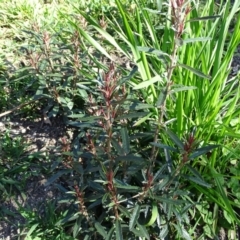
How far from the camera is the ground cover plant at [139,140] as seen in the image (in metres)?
1.92

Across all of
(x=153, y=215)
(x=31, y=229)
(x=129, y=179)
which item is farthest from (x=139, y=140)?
(x=31, y=229)

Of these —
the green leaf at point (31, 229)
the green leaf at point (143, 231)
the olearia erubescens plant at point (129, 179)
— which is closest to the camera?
the olearia erubescens plant at point (129, 179)

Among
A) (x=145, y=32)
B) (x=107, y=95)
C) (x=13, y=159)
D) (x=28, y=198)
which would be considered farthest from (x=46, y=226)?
(x=145, y=32)

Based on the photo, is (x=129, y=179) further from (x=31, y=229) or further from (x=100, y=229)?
(x=31, y=229)

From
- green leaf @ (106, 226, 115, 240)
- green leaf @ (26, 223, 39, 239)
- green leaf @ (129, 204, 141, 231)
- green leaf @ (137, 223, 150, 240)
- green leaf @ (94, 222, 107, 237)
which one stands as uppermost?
green leaf @ (129, 204, 141, 231)

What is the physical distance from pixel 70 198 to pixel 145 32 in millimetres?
1746

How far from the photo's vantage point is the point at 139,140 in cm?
245

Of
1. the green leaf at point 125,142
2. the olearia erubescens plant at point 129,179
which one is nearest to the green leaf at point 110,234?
the olearia erubescens plant at point 129,179

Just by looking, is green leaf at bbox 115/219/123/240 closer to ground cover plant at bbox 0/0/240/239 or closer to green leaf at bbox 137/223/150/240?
ground cover plant at bbox 0/0/240/239

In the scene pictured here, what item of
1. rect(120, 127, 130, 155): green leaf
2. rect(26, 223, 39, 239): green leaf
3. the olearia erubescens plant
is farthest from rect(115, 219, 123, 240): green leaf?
rect(26, 223, 39, 239): green leaf

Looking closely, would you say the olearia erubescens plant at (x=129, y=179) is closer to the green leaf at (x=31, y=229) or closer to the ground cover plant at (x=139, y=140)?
the ground cover plant at (x=139, y=140)

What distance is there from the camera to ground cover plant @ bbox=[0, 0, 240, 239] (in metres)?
1.92

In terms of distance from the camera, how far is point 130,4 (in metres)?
3.65

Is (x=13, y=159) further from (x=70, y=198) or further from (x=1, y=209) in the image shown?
(x=70, y=198)
